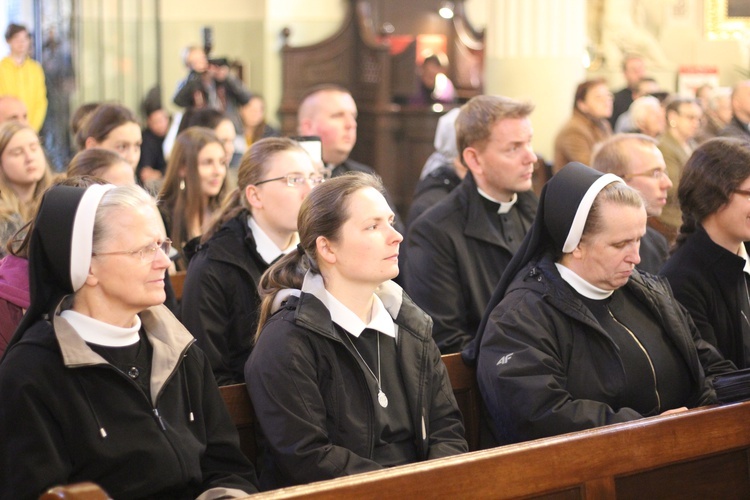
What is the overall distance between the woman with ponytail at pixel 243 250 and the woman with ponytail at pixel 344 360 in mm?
712

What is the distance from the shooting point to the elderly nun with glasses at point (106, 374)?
8.58 feet

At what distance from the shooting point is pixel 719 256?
13.2ft

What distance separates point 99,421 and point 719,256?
8.16 feet

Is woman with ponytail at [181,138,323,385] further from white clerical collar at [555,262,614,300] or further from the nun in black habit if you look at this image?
white clerical collar at [555,262,614,300]

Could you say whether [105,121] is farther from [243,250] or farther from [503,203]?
[503,203]

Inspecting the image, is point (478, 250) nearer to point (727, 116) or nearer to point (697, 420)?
point (697, 420)

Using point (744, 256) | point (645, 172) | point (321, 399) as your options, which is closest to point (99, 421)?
point (321, 399)

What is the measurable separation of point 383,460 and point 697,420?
93 cm

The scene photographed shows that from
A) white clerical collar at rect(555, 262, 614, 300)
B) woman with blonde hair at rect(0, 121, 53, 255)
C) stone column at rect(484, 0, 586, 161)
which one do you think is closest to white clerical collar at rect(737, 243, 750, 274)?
white clerical collar at rect(555, 262, 614, 300)

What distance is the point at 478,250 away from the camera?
462cm

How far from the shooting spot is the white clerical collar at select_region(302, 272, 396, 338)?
3.19m

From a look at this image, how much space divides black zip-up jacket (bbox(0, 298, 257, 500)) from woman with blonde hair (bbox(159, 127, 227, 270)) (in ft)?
9.40

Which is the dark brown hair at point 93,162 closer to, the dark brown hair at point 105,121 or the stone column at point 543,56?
the dark brown hair at point 105,121

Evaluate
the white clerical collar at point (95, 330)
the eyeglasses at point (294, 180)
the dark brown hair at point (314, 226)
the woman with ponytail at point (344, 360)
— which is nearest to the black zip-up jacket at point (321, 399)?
the woman with ponytail at point (344, 360)
